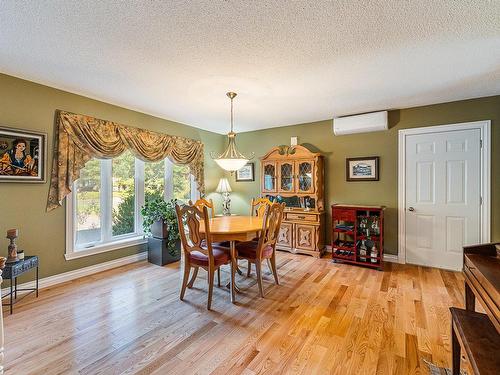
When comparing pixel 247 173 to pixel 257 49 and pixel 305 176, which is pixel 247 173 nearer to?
pixel 305 176

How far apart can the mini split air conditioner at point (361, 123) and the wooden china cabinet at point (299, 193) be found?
58 cm

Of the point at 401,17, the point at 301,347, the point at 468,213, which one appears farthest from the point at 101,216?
the point at 468,213

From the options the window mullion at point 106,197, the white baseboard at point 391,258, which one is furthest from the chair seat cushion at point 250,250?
the white baseboard at point 391,258

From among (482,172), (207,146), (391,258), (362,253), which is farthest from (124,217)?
(482,172)

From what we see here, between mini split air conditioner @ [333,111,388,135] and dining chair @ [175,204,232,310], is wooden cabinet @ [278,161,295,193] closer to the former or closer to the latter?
mini split air conditioner @ [333,111,388,135]

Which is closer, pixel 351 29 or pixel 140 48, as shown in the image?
pixel 351 29

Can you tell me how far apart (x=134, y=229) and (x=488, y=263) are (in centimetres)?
412

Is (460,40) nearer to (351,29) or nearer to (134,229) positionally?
(351,29)

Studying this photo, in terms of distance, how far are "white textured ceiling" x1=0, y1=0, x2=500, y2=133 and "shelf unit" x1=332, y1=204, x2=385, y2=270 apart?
5.26 feet

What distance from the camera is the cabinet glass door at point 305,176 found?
418cm

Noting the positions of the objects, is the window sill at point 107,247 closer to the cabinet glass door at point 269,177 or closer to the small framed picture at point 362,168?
the cabinet glass door at point 269,177

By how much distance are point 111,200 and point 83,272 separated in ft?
3.33

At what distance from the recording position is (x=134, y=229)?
12.7ft

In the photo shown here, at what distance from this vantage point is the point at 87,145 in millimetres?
3078
